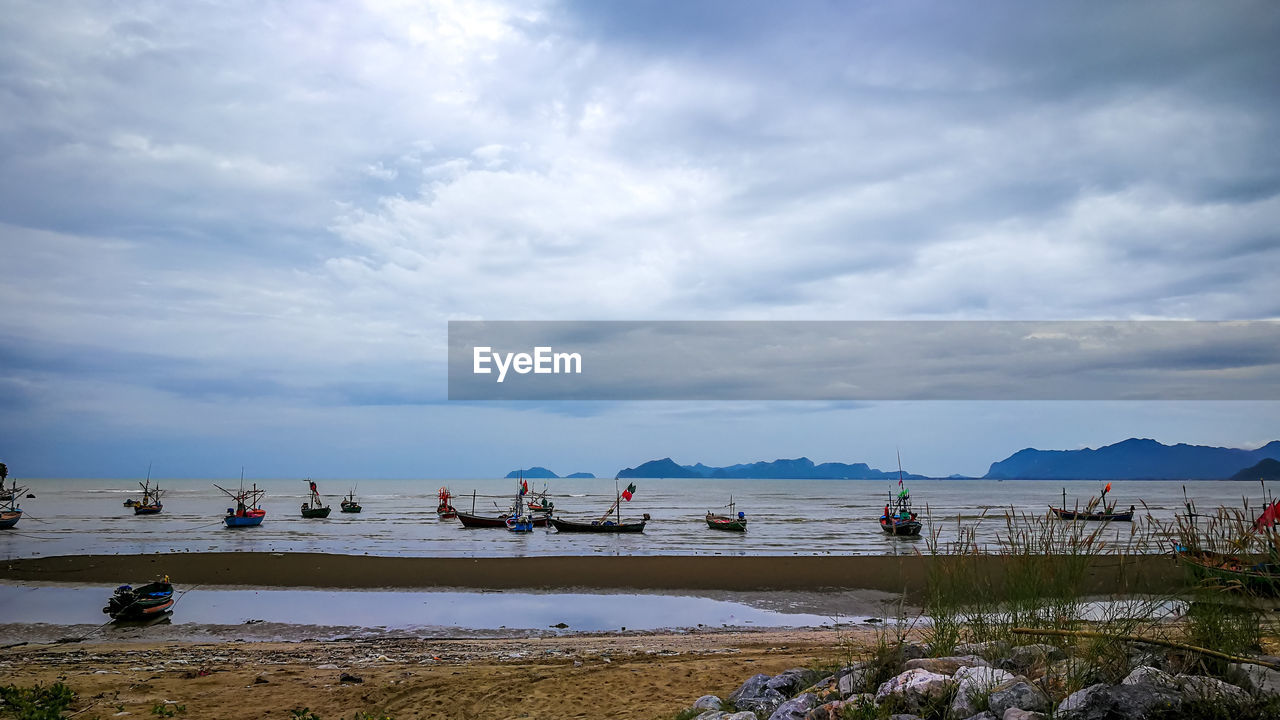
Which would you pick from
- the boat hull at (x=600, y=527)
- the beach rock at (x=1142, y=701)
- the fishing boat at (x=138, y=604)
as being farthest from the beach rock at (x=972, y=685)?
the boat hull at (x=600, y=527)

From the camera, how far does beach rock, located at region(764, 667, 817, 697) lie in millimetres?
6926

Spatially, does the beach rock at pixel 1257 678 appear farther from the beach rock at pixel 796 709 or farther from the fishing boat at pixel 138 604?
the fishing boat at pixel 138 604

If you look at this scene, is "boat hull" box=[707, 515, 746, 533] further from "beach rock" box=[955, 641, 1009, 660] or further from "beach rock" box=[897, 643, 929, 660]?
"beach rock" box=[897, 643, 929, 660]

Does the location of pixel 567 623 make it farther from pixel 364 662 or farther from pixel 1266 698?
pixel 1266 698

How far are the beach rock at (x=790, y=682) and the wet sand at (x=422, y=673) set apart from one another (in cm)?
21

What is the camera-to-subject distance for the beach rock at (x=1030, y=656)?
19.3 ft

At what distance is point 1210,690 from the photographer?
15.2ft

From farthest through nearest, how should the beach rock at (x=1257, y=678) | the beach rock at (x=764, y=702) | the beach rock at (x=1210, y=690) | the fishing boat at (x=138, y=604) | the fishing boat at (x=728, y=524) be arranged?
the fishing boat at (x=728, y=524) < the fishing boat at (x=138, y=604) < the beach rock at (x=764, y=702) < the beach rock at (x=1257, y=678) < the beach rock at (x=1210, y=690)

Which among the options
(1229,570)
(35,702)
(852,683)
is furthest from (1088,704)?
(35,702)

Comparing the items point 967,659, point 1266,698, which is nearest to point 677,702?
point 967,659

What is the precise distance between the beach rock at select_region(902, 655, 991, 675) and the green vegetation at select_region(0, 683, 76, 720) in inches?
315

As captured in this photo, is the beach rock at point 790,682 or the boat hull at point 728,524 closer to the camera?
the beach rock at point 790,682

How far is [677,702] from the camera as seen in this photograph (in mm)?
8383

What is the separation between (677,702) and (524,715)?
1742mm
